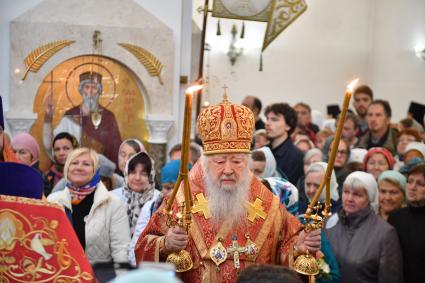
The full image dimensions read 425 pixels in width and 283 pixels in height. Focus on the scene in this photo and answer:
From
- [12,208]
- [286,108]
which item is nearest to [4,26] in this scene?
[286,108]

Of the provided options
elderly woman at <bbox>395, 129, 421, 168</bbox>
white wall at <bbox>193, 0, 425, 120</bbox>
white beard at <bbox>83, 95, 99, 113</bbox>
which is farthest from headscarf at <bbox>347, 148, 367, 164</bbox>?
white wall at <bbox>193, 0, 425, 120</bbox>

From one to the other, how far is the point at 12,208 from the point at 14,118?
640 centimetres

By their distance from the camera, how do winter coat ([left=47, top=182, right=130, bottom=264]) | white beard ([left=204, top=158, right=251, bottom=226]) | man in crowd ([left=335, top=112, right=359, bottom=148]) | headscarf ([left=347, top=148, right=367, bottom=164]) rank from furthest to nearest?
man in crowd ([left=335, top=112, right=359, bottom=148]), headscarf ([left=347, top=148, right=367, bottom=164]), winter coat ([left=47, top=182, right=130, bottom=264]), white beard ([left=204, top=158, right=251, bottom=226])

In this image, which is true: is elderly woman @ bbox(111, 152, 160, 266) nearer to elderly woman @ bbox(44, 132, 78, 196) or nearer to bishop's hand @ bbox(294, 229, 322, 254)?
elderly woman @ bbox(44, 132, 78, 196)

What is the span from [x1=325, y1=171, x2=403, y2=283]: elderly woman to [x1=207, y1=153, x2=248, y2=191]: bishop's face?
60.8 inches

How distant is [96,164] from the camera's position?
644cm

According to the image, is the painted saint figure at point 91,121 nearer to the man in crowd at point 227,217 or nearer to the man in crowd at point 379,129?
the man in crowd at point 379,129

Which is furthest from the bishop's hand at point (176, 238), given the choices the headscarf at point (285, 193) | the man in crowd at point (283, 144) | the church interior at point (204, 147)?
the man in crowd at point (283, 144)

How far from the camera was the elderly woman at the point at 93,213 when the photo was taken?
20.2 feet

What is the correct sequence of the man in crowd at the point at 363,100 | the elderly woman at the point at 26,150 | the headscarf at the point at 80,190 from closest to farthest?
1. the headscarf at the point at 80,190
2. the elderly woman at the point at 26,150
3. the man in crowd at the point at 363,100

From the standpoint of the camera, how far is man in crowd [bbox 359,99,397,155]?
9273 millimetres

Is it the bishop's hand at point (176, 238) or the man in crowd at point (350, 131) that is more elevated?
the man in crowd at point (350, 131)

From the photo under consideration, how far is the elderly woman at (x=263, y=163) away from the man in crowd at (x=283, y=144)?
66 centimetres

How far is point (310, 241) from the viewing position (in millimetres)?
4484
